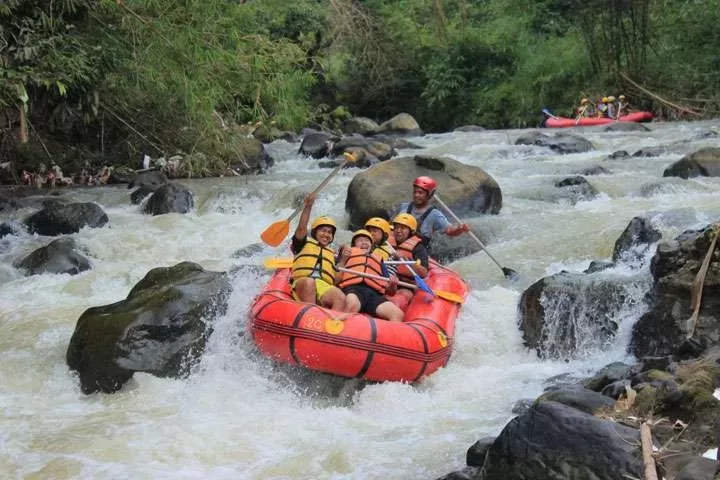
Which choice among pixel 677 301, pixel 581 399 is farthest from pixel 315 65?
pixel 581 399

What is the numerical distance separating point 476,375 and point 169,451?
2035 millimetres

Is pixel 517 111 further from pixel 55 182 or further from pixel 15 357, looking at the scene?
pixel 15 357

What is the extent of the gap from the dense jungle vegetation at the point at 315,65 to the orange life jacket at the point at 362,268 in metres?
3.53

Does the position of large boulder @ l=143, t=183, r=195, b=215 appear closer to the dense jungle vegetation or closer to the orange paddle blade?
the dense jungle vegetation

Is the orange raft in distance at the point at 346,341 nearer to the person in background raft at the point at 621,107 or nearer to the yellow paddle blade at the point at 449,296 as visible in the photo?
the yellow paddle blade at the point at 449,296

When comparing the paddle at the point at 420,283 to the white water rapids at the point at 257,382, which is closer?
the white water rapids at the point at 257,382

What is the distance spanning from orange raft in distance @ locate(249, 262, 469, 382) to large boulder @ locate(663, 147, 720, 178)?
5.69m

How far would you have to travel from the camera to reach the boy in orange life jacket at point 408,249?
609cm

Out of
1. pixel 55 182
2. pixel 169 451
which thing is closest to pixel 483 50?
pixel 55 182

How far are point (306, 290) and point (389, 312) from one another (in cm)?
57

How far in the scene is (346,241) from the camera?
343 inches

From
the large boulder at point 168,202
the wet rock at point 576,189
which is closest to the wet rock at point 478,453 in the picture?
→ the wet rock at point 576,189

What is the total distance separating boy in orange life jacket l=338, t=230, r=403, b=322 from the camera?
5.62m

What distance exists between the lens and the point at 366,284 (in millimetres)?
5777
